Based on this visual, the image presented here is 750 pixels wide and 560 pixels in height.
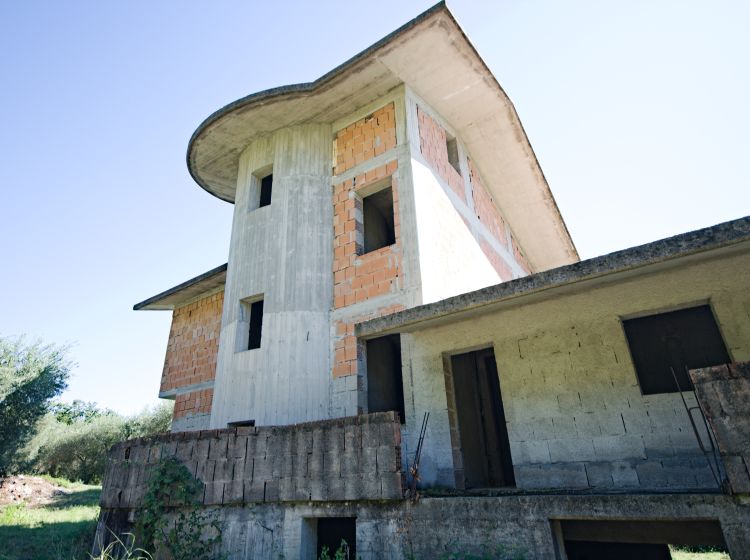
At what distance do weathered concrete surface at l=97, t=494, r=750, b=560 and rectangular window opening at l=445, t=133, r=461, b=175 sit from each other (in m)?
8.50

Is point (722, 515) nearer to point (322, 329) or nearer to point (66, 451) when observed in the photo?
point (322, 329)

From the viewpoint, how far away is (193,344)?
520 inches

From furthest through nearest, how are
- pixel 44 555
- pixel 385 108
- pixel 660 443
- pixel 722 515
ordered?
1. pixel 385 108
2. pixel 44 555
3. pixel 660 443
4. pixel 722 515

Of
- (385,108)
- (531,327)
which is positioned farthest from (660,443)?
(385,108)

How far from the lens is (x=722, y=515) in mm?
3631

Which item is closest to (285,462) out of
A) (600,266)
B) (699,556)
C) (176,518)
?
(176,518)

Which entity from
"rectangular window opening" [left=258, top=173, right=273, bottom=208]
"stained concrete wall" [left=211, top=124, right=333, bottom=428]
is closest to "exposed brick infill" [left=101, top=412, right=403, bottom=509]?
"stained concrete wall" [left=211, top=124, right=333, bottom=428]

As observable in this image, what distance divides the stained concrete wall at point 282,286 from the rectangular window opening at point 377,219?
3.94 ft

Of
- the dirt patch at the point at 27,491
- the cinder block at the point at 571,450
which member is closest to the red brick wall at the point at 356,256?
the cinder block at the point at 571,450

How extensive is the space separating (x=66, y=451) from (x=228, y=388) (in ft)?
85.5

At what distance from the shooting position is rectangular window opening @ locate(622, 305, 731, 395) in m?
5.39

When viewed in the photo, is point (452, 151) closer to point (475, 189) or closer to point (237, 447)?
point (475, 189)

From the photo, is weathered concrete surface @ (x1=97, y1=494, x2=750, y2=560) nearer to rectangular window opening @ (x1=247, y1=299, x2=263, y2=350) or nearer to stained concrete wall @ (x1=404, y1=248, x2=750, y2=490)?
stained concrete wall @ (x1=404, y1=248, x2=750, y2=490)

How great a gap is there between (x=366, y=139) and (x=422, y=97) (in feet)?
5.85
